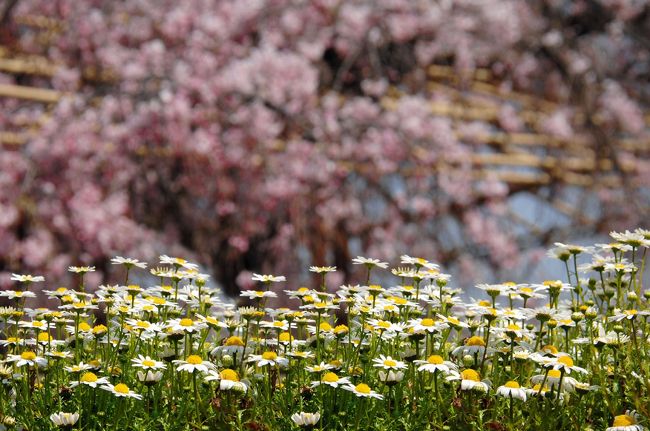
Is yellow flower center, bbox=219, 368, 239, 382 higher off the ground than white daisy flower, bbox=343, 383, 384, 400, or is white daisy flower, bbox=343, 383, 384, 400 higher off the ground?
yellow flower center, bbox=219, 368, 239, 382

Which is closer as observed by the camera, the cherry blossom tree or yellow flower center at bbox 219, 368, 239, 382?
yellow flower center at bbox 219, 368, 239, 382

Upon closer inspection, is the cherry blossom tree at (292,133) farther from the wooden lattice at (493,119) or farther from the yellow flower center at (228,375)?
the yellow flower center at (228,375)

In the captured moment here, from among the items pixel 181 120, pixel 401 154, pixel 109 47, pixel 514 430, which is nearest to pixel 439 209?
pixel 401 154

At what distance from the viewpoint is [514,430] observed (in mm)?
2502

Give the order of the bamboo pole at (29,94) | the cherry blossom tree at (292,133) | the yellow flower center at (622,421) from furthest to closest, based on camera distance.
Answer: the bamboo pole at (29,94), the cherry blossom tree at (292,133), the yellow flower center at (622,421)

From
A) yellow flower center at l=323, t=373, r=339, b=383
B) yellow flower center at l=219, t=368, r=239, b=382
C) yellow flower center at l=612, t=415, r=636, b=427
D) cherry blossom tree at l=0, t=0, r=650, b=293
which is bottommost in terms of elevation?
yellow flower center at l=612, t=415, r=636, b=427

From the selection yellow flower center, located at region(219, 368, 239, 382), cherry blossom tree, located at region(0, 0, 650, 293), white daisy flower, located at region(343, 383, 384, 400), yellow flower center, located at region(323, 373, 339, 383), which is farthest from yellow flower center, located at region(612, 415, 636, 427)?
cherry blossom tree, located at region(0, 0, 650, 293)

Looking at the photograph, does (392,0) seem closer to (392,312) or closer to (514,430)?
(392,312)

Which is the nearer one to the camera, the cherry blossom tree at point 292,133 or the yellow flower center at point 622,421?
the yellow flower center at point 622,421

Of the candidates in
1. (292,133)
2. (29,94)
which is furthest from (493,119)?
(29,94)

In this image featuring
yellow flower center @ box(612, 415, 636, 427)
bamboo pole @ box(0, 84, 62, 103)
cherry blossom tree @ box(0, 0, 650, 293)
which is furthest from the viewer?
bamboo pole @ box(0, 84, 62, 103)

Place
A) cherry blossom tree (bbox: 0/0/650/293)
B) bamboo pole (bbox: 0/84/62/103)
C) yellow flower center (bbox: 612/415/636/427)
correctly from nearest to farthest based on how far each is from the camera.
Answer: yellow flower center (bbox: 612/415/636/427)
cherry blossom tree (bbox: 0/0/650/293)
bamboo pole (bbox: 0/84/62/103)

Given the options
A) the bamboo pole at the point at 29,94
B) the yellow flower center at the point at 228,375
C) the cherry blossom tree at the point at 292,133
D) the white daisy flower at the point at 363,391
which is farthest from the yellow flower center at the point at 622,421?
the bamboo pole at the point at 29,94

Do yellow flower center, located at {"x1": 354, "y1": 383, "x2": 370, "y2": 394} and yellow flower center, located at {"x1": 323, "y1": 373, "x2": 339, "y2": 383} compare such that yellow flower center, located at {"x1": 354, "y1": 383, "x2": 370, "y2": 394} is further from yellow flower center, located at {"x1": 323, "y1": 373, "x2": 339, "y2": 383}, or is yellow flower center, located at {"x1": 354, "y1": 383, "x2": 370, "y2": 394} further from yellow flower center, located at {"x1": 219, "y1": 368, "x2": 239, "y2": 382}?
yellow flower center, located at {"x1": 219, "y1": 368, "x2": 239, "y2": 382}
